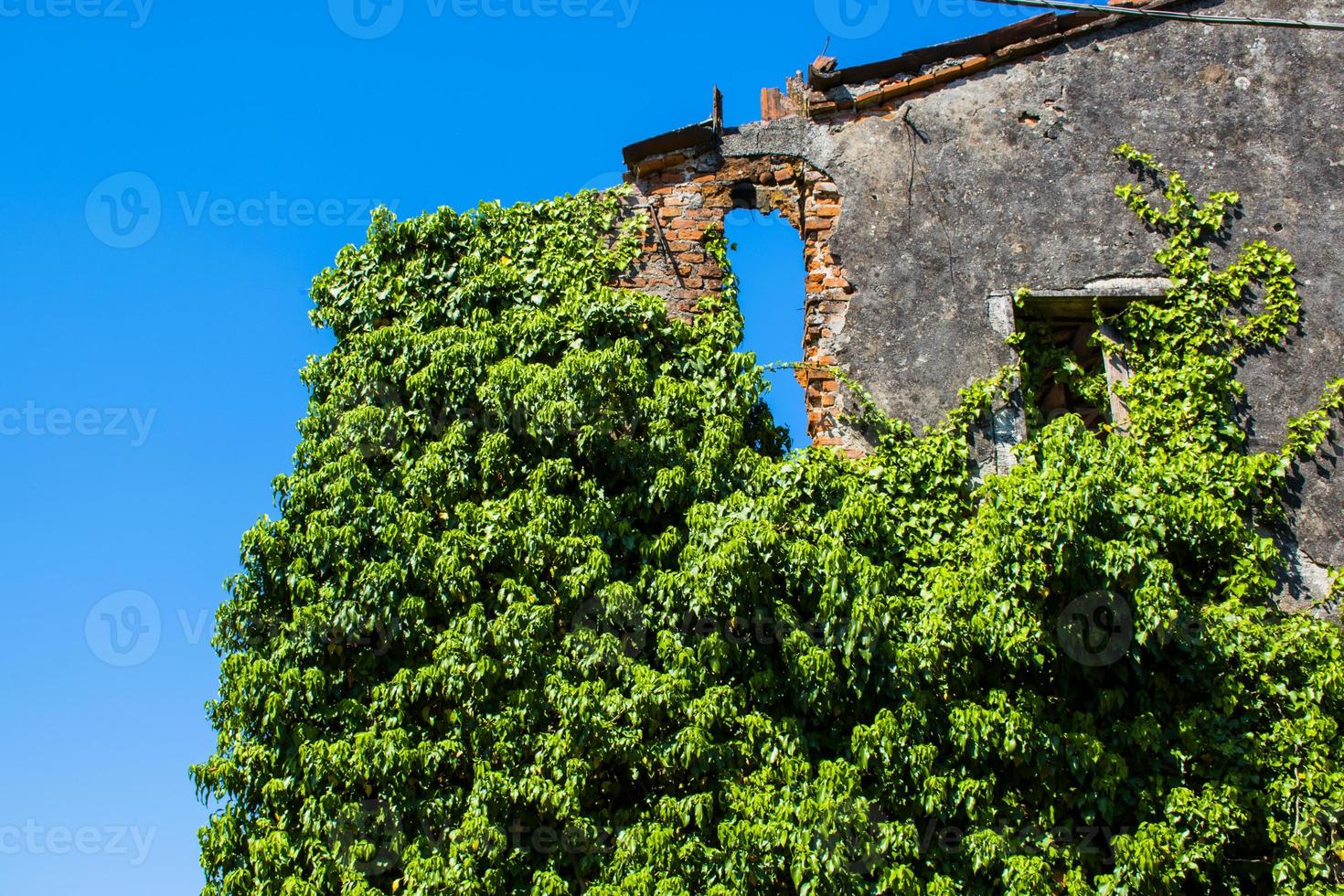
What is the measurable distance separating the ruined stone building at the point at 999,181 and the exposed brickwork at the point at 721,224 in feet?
0.05

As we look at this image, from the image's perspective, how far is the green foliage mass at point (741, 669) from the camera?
7.01 meters

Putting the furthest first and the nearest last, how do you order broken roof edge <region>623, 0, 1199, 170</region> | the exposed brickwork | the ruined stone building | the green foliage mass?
broken roof edge <region>623, 0, 1199, 170</region> < the exposed brickwork < the ruined stone building < the green foliage mass

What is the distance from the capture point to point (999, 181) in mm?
9477

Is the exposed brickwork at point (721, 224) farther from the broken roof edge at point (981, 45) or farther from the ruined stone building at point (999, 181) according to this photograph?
the broken roof edge at point (981, 45)

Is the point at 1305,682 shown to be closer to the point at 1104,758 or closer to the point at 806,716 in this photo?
the point at 1104,758

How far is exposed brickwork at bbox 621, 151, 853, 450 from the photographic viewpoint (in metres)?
9.16

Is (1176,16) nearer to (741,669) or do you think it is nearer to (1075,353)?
(1075,353)

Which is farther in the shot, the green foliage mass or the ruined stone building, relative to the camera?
the ruined stone building

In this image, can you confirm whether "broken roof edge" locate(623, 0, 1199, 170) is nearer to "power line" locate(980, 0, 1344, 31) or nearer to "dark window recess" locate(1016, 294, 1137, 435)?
"power line" locate(980, 0, 1344, 31)

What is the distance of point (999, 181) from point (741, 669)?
4.13 m

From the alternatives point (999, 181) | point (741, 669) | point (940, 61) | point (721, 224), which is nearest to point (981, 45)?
point (940, 61)

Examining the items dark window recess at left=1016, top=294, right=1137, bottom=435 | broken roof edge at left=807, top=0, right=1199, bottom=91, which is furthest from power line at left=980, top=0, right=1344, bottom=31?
dark window recess at left=1016, top=294, right=1137, bottom=435

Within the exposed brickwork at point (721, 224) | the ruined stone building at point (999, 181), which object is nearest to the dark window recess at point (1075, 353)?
the ruined stone building at point (999, 181)

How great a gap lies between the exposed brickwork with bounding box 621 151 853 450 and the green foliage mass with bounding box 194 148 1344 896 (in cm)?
90
